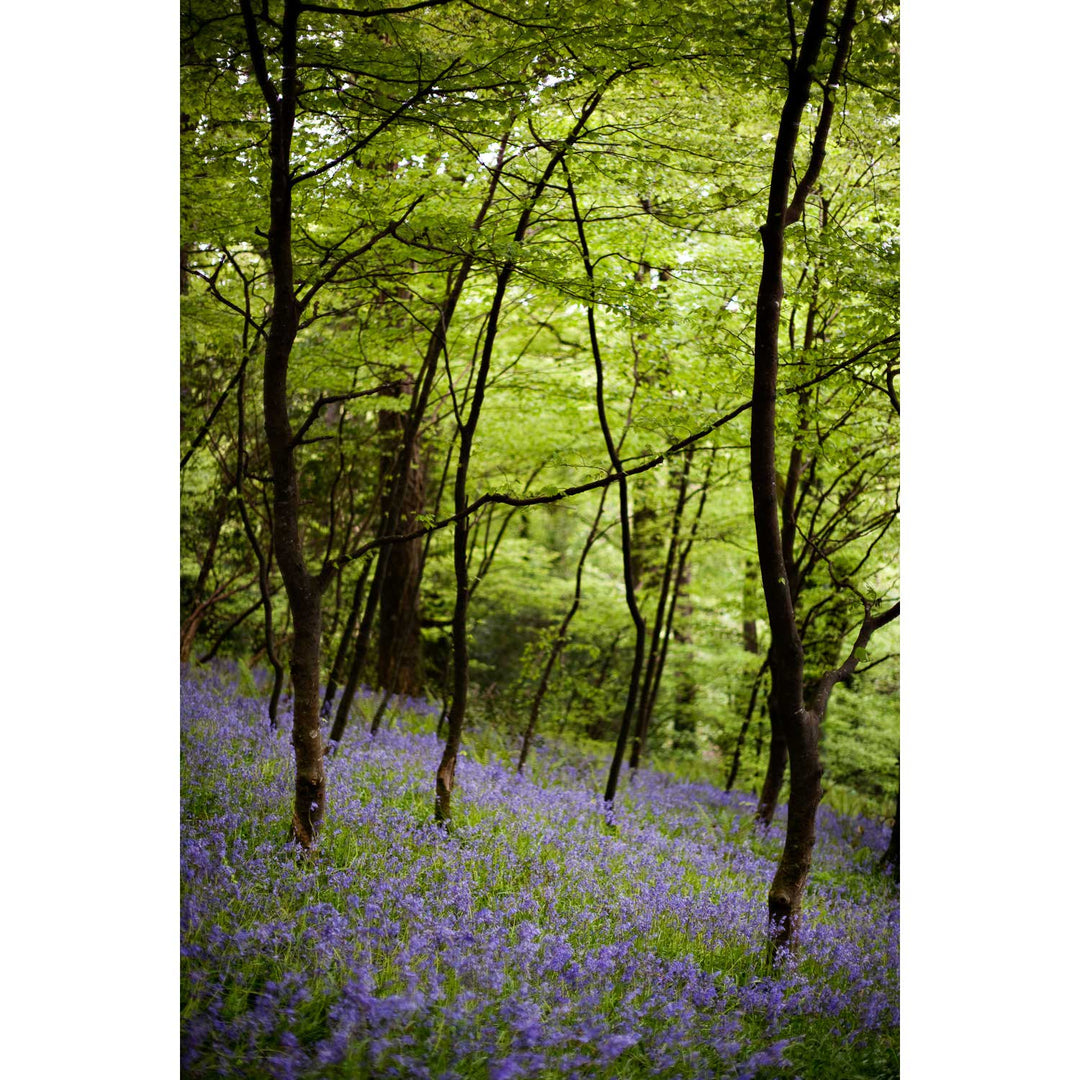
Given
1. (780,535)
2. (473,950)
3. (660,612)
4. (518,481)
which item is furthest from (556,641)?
(473,950)

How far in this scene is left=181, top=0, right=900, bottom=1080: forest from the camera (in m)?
2.74

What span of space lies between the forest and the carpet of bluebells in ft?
0.04

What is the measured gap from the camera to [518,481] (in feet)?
14.4

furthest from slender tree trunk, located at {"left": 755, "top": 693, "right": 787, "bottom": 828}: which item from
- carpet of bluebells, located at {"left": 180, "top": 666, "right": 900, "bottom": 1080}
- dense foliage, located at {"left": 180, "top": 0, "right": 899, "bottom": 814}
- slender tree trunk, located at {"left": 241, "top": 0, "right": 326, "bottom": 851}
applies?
slender tree trunk, located at {"left": 241, "top": 0, "right": 326, "bottom": 851}

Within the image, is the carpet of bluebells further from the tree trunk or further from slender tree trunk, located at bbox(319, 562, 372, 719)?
the tree trunk

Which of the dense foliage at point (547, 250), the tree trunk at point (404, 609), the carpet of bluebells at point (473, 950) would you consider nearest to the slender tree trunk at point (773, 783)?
the dense foliage at point (547, 250)

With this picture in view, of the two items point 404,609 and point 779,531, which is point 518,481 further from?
point 404,609

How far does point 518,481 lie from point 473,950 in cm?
221
